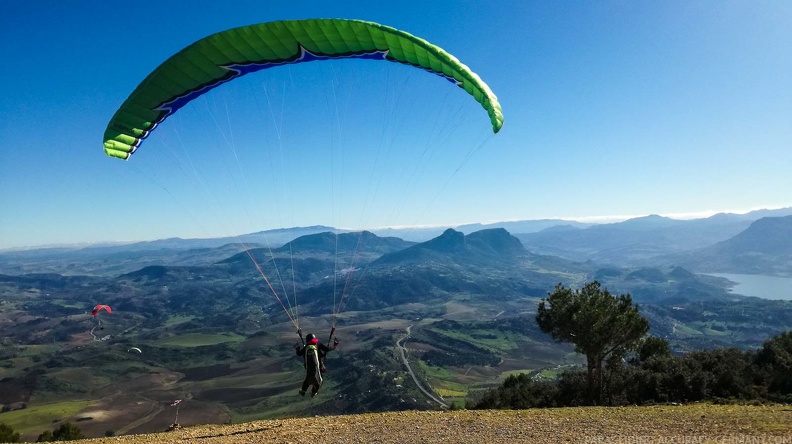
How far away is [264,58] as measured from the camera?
49.5 ft

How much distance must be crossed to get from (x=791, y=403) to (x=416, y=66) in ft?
72.1

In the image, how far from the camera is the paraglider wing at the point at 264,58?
14.3m

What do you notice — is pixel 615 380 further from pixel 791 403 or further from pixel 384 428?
pixel 384 428

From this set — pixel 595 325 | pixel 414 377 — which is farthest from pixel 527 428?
pixel 414 377

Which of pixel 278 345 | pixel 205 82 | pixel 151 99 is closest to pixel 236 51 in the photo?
pixel 205 82

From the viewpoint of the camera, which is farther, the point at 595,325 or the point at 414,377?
the point at 414,377

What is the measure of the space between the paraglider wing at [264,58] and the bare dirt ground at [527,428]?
11.1 m

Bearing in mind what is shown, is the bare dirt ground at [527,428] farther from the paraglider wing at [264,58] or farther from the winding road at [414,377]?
the winding road at [414,377]

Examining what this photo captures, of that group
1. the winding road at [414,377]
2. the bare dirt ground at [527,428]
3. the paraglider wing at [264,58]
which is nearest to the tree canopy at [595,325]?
the bare dirt ground at [527,428]

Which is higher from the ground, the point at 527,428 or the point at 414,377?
the point at 527,428

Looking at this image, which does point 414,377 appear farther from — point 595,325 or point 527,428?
point 527,428

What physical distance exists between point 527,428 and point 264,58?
659 inches

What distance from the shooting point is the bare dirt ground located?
43.4ft

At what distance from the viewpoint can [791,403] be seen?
726 inches
